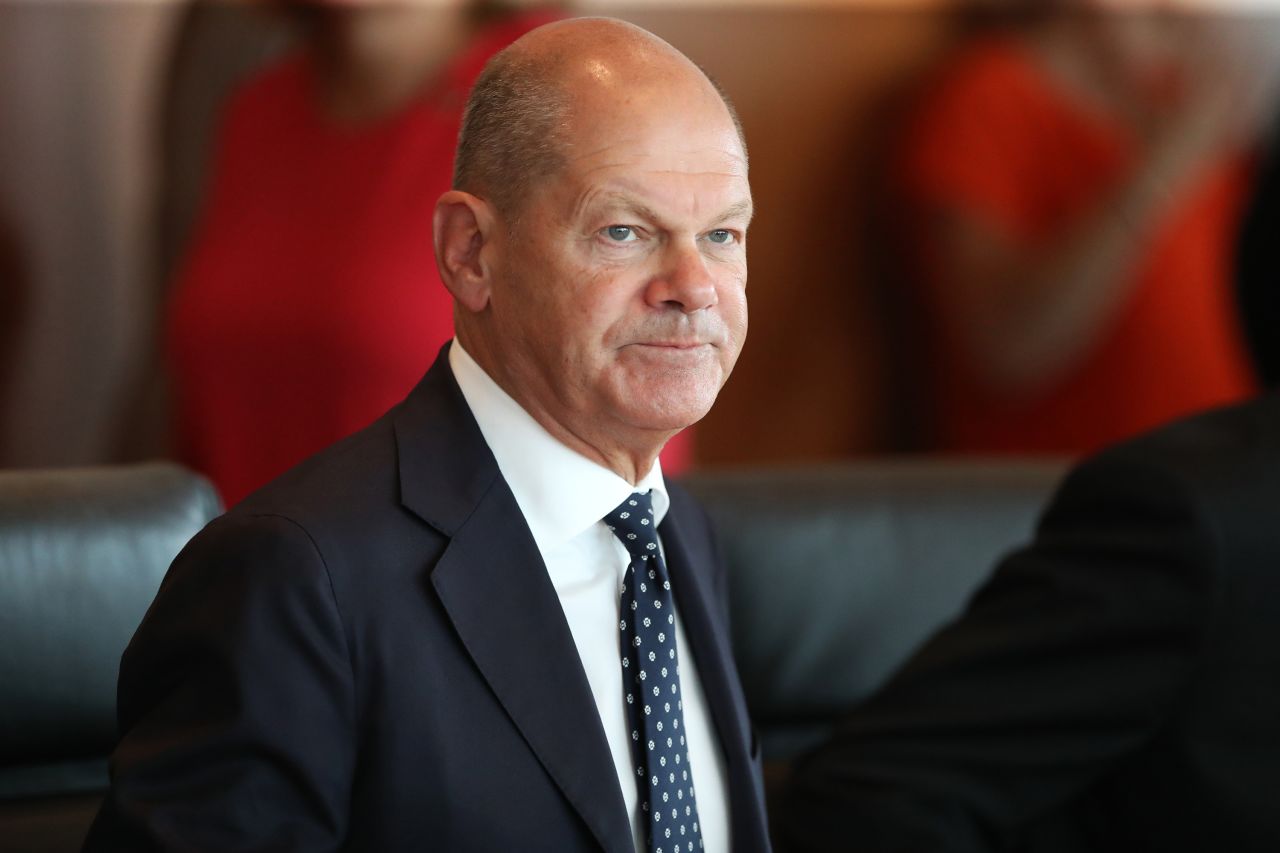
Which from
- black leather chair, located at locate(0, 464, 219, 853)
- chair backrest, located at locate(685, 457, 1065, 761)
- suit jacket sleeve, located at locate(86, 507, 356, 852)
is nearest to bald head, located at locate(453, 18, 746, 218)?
suit jacket sleeve, located at locate(86, 507, 356, 852)

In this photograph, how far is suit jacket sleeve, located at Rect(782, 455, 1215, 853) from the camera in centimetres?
129

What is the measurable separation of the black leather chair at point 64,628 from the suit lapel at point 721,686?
44cm

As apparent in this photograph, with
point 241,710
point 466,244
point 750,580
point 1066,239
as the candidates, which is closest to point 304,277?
point 750,580

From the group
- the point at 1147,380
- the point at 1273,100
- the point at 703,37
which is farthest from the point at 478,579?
the point at 1273,100

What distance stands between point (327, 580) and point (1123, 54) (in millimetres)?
2287

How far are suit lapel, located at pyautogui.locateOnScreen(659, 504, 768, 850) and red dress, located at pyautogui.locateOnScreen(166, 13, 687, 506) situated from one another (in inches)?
31.2

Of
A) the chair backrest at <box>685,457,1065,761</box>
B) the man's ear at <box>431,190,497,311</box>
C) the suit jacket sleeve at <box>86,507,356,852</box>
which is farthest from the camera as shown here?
the chair backrest at <box>685,457,1065,761</box>

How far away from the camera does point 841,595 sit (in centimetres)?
172

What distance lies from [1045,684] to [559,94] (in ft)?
2.33

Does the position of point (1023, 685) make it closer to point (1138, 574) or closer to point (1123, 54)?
point (1138, 574)

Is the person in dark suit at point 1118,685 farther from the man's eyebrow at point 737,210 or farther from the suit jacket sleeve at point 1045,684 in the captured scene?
the man's eyebrow at point 737,210

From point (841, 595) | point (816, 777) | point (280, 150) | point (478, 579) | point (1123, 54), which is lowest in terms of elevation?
point (816, 777)

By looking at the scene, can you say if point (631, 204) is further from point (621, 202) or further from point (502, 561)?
point (502, 561)

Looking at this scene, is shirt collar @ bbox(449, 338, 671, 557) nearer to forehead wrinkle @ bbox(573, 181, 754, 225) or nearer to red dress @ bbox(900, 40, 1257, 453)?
forehead wrinkle @ bbox(573, 181, 754, 225)
